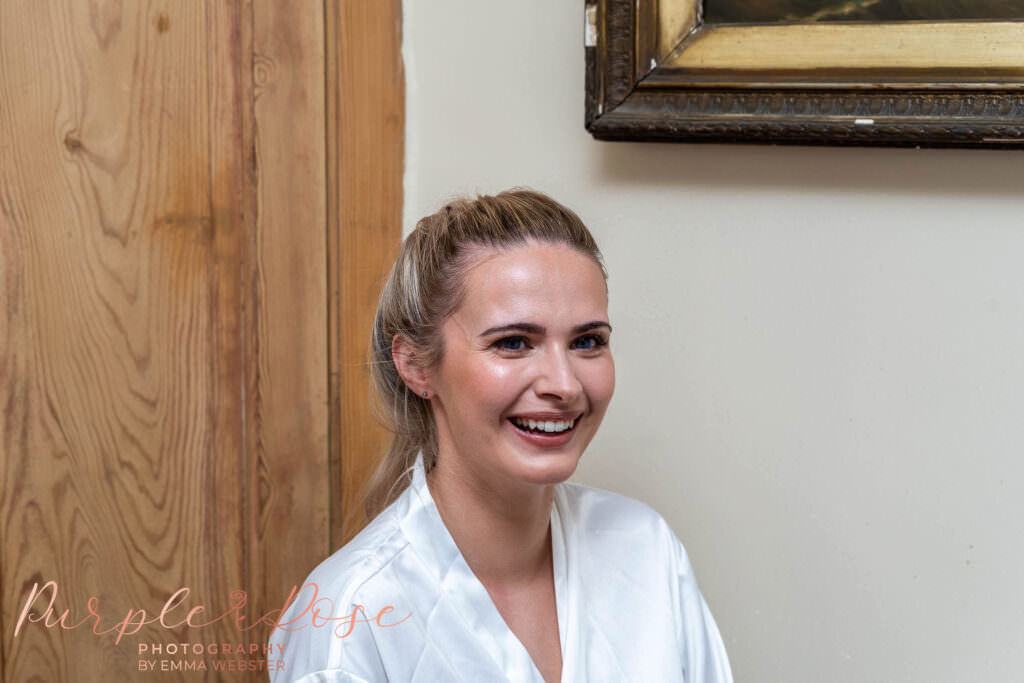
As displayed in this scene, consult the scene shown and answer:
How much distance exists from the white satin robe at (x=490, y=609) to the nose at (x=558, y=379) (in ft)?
0.69

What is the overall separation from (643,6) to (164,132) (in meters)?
0.65

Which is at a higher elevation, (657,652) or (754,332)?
(754,332)

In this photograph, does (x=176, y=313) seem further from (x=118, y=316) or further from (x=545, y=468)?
(x=545, y=468)

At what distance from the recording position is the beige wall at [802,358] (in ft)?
4.00

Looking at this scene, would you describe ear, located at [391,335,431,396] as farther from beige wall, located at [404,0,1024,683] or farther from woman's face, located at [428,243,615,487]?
beige wall, located at [404,0,1024,683]

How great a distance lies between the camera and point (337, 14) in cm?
141

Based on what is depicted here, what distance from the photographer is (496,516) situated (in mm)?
1135

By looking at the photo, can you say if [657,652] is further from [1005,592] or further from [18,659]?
[18,659]

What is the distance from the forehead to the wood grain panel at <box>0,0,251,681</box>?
1.40 feet

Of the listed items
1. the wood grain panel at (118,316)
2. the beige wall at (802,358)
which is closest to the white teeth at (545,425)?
the beige wall at (802,358)

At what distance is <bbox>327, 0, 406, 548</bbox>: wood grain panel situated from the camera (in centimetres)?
142

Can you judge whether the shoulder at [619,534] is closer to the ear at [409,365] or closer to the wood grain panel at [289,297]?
the ear at [409,365]

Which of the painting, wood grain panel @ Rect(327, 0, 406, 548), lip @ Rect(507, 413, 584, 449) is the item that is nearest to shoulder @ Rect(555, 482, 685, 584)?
lip @ Rect(507, 413, 584, 449)

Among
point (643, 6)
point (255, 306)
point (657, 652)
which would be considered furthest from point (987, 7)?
point (255, 306)
